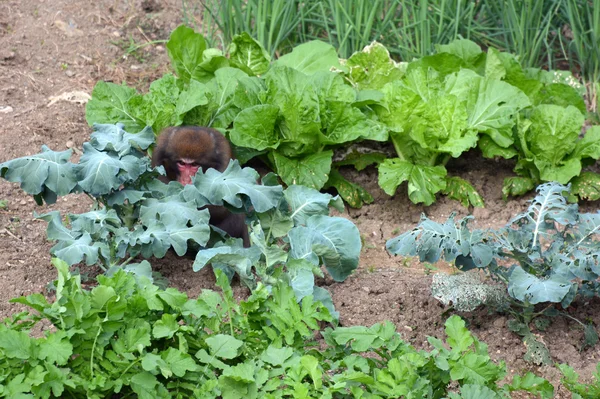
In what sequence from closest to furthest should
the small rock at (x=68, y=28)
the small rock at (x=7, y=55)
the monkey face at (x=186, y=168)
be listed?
the monkey face at (x=186, y=168) → the small rock at (x=7, y=55) → the small rock at (x=68, y=28)

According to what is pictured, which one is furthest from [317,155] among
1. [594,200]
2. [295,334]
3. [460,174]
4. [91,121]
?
[295,334]

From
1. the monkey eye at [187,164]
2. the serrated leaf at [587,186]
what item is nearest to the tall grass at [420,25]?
Answer: the serrated leaf at [587,186]

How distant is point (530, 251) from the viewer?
4332 mm

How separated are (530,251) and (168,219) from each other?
5.93 ft

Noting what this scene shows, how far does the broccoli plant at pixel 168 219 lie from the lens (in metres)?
4.45

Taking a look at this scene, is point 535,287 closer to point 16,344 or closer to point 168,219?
point 168,219

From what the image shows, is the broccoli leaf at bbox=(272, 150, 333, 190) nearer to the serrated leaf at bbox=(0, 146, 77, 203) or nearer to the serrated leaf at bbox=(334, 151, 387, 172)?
the serrated leaf at bbox=(334, 151, 387, 172)

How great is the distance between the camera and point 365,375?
3.41 meters

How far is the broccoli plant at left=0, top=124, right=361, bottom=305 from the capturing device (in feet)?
14.6

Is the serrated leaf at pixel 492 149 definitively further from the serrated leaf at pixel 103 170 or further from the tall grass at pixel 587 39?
the serrated leaf at pixel 103 170

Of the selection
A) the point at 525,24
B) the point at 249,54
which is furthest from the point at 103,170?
the point at 525,24

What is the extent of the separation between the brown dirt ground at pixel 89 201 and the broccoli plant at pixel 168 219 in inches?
12.2

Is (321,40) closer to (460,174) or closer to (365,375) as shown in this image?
(460,174)

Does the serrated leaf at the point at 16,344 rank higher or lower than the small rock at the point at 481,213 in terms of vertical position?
higher
